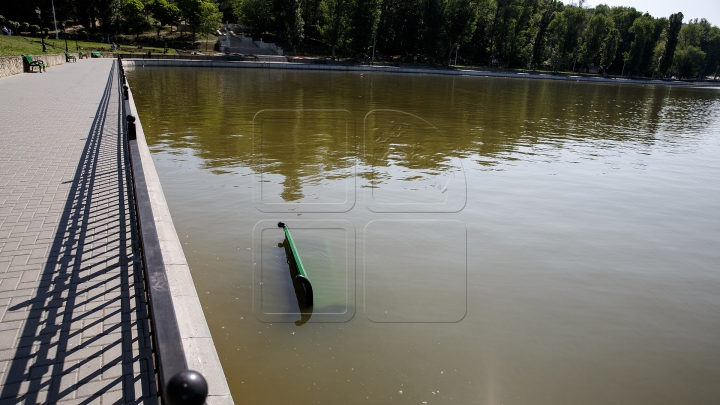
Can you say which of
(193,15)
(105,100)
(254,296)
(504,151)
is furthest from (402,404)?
(193,15)

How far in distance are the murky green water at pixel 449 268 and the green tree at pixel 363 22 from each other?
184ft

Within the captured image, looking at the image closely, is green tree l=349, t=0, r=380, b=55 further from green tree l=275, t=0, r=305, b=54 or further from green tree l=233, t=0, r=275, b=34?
green tree l=233, t=0, r=275, b=34

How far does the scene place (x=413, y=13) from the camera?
75.2 meters

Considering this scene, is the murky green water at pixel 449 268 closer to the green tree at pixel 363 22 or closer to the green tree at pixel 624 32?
the green tree at pixel 363 22

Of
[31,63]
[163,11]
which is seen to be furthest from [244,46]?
[31,63]

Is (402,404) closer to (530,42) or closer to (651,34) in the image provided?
(530,42)

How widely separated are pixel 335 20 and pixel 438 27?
50.0ft

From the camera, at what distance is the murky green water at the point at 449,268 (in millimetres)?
4289

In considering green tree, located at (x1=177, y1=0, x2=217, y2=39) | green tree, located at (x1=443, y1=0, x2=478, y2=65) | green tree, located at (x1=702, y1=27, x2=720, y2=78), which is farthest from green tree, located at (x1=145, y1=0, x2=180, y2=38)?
green tree, located at (x1=702, y1=27, x2=720, y2=78)

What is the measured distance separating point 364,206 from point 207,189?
9.77 feet

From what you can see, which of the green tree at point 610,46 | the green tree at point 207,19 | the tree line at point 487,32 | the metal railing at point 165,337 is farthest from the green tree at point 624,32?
the metal railing at point 165,337

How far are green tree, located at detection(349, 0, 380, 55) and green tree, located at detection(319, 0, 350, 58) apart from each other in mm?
994

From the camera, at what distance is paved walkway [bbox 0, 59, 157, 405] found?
3.14 m

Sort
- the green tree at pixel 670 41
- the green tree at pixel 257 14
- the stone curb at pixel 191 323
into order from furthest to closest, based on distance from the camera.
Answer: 1. the green tree at pixel 670 41
2. the green tree at pixel 257 14
3. the stone curb at pixel 191 323
